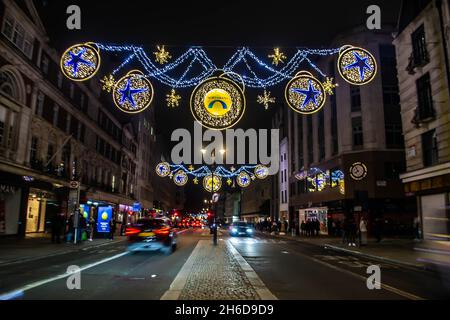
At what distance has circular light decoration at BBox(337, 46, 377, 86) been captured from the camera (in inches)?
504

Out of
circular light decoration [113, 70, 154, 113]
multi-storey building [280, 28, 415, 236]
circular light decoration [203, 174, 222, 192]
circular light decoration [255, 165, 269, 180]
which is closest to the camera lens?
circular light decoration [113, 70, 154, 113]

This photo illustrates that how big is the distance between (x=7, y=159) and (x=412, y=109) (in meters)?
25.3

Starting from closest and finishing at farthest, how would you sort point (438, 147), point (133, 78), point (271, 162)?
point (133, 78) → point (438, 147) → point (271, 162)

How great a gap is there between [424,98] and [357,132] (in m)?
14.8

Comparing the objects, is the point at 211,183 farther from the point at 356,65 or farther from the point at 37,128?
the point at 356,65

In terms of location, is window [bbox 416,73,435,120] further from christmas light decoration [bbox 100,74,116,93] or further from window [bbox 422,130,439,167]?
christmas light decoration [bbox 100,74,116,93]

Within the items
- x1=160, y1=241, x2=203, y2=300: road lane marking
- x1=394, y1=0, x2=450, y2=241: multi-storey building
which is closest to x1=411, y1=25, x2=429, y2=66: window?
x1=394, y1=0, x2=450, y2=241: multi-storey building

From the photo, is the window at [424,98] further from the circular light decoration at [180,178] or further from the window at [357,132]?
the circular light decoration at [180,178]
